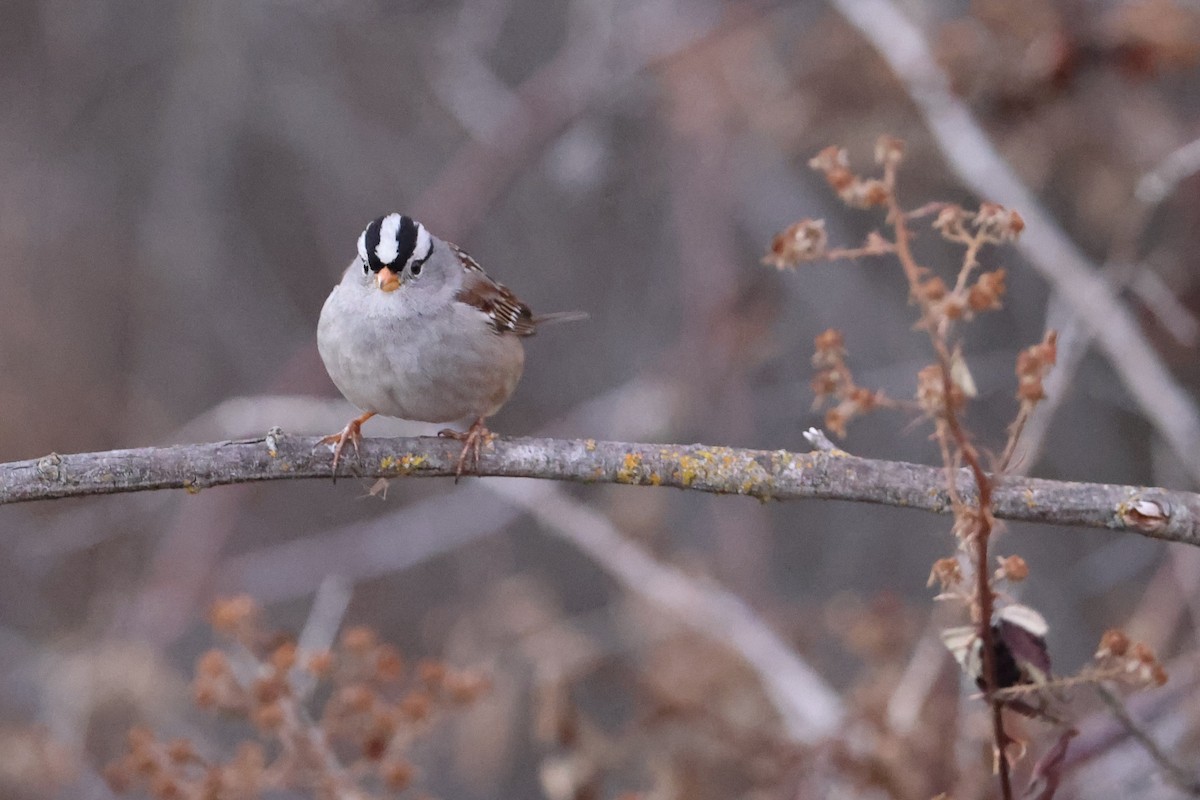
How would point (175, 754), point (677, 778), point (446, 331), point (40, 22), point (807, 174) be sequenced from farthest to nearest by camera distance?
point (40, 22)
point (807, 174)
point (446, 331)
point (677, 778)
point (175, 754)

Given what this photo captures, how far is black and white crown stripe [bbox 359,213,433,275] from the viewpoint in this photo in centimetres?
300

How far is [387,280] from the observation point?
2941mm

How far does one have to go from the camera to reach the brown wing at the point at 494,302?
313 centimetres

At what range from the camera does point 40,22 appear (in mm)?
5719

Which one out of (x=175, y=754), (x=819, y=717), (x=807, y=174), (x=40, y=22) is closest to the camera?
(x=175, y=754)

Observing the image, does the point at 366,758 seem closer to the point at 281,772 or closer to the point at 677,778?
the point at 281,772

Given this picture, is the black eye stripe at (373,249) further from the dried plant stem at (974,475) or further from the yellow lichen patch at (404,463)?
the dried plant stem at (974,475)

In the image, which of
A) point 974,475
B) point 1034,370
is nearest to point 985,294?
point 1034,370

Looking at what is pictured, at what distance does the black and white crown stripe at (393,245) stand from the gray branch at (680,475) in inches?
33.6

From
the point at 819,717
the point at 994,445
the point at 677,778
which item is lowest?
the point at 677,778

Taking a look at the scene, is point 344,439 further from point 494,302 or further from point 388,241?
point 494,302

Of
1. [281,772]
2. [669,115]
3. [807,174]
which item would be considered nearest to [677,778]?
[281,772]

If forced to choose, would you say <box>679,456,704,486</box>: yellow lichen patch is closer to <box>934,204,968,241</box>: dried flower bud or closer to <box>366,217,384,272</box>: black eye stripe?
<box>934,204,968,241</box>: dried flower bud

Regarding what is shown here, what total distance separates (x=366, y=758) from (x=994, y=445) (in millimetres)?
3021
